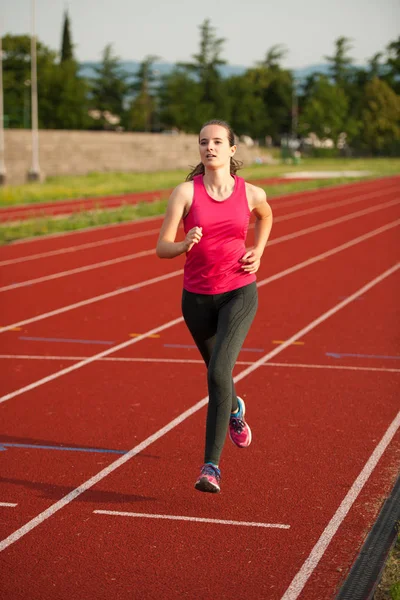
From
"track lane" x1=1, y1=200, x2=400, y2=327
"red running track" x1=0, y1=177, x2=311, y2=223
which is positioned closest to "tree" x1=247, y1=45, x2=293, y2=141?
"red running track" x1=0, y1=177, x2=311, y2=223

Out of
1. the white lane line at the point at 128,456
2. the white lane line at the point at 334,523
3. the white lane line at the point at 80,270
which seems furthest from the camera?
the white lane line at the point at 80,270

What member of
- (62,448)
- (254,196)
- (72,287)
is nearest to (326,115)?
(72,287)

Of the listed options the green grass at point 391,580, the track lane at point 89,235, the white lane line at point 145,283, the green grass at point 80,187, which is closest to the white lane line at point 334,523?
the green grass at point 391,580

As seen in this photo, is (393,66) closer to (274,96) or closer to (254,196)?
(274,96)

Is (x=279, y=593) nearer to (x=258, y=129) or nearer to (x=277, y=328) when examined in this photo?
(x=277, y=328)

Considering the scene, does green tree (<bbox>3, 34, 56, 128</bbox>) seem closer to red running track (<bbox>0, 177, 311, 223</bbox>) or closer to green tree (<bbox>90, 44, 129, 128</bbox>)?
green tree (<bbox>90, 44, 129, 128</bbox>)

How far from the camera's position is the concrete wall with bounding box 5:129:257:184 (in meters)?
42.2

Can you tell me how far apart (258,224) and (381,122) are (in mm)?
92480

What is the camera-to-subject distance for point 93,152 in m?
50.2

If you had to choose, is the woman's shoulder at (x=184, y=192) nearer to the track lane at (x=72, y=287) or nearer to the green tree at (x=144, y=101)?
the track lane at (x=72, y=287)

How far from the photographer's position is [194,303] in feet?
17.7

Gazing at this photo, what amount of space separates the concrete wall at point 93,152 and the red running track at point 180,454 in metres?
30.8

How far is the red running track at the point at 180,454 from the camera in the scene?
4.41 metres

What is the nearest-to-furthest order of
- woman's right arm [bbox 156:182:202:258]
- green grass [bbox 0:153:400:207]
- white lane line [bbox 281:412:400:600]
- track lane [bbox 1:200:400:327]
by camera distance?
white lane line [bbox 281:412:400:600], woman's right arm [bbox 156:182:202:258], track lane [bbox 1:200:400:327], green grass [bbox 0:153:400:207]
